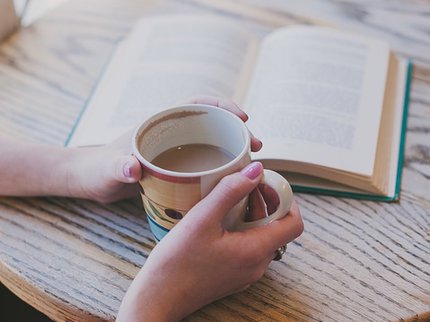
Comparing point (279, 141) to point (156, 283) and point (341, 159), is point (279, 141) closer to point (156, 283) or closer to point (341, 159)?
point (341, 159)

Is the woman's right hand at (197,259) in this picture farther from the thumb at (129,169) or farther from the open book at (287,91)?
the open book at (287,91)

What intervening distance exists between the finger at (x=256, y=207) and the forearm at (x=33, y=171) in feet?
0.79

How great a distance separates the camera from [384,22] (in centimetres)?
109

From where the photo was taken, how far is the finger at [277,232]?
611 mm

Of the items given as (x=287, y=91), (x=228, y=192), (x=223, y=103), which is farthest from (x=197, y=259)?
(x=287, y=91)

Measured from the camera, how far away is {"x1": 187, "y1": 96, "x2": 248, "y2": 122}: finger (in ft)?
2.26

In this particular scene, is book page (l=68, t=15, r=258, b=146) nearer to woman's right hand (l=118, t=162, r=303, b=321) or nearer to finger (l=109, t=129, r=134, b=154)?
finger (l=109, t=129, r=134, b=154)

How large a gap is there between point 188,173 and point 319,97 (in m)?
0.35

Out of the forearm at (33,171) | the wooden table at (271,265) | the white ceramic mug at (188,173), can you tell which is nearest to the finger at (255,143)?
the white ceramic mug at (188,173)

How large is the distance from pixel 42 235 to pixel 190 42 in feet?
1.37

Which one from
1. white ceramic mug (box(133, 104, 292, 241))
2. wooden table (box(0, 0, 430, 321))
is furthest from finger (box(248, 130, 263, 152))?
wooden table (box(0, 0, 430, 321))

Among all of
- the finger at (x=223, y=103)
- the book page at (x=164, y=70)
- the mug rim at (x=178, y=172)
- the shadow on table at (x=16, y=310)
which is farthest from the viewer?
the shadow on table at (x=16, y=310)

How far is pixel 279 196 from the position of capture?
1.98 feet

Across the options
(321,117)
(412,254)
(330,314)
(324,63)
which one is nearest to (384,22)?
(324,63)
